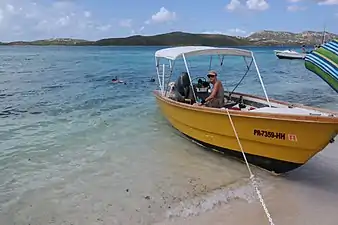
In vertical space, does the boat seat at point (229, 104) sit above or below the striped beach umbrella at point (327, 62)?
below

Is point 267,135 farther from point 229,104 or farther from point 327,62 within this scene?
point 327,62

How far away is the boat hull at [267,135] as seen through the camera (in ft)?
21.3

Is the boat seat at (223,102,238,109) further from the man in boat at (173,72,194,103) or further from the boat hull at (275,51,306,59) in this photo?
the boat hull at (275,51,306,59)

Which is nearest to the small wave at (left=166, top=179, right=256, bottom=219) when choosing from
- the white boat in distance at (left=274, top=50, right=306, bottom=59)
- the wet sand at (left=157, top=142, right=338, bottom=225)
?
the wet sand at (left=157, top=142, right=338, bottom=225)

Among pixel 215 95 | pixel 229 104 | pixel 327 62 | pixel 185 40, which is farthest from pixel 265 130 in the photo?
pixel 185 40

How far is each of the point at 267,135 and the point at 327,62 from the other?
168 inches

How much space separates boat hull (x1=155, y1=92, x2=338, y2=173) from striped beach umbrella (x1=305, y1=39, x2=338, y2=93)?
2955 mm

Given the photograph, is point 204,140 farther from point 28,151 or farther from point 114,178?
point 28,151

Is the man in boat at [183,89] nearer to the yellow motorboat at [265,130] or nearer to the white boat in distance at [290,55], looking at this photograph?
the yellow motorboat at [265,130]

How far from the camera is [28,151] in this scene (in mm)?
9820

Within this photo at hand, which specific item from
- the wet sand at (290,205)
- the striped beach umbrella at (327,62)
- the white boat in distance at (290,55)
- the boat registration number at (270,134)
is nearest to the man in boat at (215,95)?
the boat registration number at (270,134)

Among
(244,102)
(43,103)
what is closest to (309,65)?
(244,102)

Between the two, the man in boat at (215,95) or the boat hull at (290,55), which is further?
the boat hull at (290,55)

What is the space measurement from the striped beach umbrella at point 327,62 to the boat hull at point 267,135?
2955 mm
